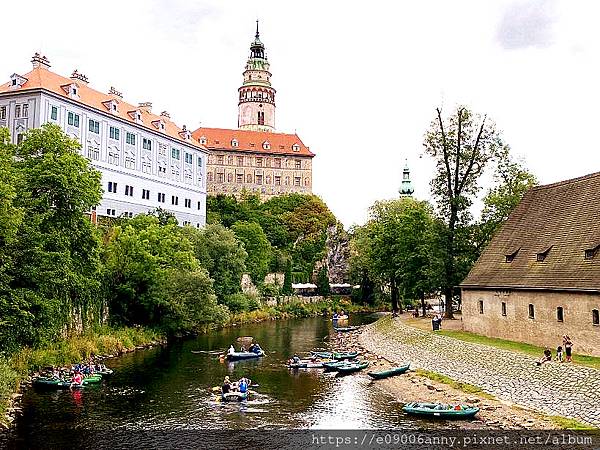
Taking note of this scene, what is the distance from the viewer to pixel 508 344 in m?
37.4

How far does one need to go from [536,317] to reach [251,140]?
9731 centimetres

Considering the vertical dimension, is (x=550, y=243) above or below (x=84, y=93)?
below

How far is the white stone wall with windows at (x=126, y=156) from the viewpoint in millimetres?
57844

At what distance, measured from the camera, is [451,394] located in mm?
29281

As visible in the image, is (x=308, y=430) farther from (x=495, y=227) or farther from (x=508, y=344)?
(x=495, y=227)

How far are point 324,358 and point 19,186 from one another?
72.8 ft

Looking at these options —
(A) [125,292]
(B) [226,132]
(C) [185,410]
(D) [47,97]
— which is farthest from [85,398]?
(B) [226,132]

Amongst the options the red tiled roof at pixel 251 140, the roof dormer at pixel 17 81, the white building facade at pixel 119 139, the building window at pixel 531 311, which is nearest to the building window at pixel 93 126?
the white building facade at pixel 119 139

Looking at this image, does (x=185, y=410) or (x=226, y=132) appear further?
(x=226, y=132)

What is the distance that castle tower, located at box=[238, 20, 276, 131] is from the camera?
143 meters

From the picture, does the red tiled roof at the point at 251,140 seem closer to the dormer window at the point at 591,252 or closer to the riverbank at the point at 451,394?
the riverbank at the point at 451,394

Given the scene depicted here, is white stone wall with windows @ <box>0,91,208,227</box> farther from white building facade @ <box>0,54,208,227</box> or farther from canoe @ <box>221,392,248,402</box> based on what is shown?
canoe @ <box>221,392,248,402</box>

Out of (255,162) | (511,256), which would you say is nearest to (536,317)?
(511,256)

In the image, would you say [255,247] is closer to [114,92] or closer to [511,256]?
[114,92]
